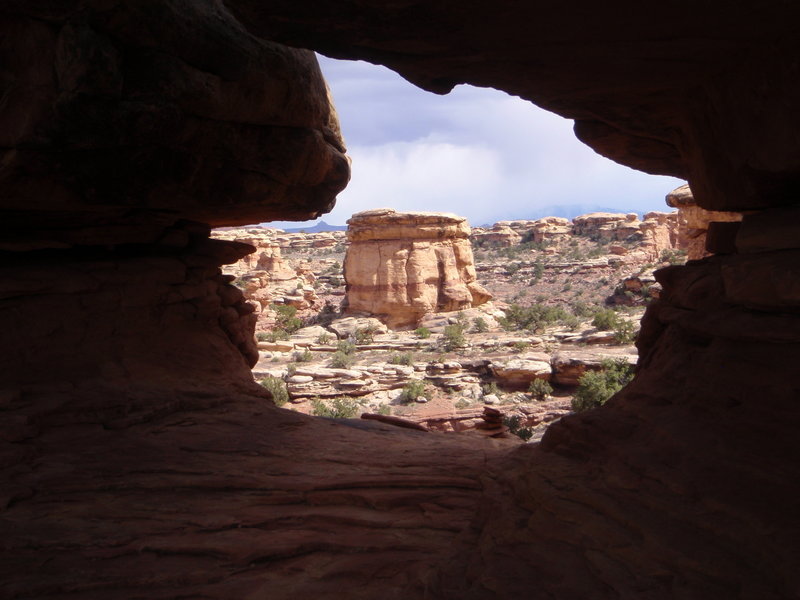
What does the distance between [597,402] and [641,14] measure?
672 inches

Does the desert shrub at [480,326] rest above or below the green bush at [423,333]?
above

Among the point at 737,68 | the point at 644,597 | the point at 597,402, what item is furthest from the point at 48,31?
the point at 597,402

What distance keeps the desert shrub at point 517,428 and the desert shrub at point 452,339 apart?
8.38 m

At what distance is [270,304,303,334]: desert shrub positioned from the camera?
3428 cm

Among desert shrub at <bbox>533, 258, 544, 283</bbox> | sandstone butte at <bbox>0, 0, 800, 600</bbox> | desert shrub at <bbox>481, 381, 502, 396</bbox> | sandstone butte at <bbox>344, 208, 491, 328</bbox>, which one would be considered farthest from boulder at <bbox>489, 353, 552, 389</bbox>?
desert shrub at <bbox>533, 258, 544, 283</bbox>

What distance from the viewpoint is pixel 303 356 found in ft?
87.7

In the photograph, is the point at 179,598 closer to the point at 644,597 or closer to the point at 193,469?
the point at 193,469

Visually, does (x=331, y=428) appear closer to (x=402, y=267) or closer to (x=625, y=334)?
(x=625, y=334)

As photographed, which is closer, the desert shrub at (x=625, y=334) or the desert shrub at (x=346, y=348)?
the desert shrub at (x=625, y=334)

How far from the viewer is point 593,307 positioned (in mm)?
36312

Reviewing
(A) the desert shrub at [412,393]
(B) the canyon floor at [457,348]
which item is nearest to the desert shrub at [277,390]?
(B) the canyon floor at [457,348]

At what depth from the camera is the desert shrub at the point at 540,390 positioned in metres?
21.6

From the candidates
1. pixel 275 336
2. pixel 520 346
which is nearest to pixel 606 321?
pixel 520 346

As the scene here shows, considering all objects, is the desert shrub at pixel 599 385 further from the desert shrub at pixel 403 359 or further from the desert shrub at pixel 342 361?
the desert shrub at pixel 342 361
